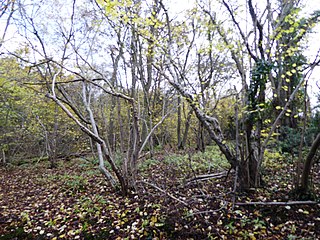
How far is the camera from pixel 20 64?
332 inches

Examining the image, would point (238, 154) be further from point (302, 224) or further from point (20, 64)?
point (20, 64)

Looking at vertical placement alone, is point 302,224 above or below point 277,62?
below

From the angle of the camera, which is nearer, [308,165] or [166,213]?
[308,165]

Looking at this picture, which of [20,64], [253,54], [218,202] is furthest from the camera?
[20,64]

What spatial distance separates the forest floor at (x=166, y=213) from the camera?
2.69 metres

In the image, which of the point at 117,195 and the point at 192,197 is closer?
the point at 192,197

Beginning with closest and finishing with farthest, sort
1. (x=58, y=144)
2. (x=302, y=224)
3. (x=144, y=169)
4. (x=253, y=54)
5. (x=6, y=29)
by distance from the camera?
(x=302, y=224), (x=253, y=54), (x=144, y=169), (x=6, y=29), (x=58, y=144)

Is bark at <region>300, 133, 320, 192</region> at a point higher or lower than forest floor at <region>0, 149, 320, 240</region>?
higher

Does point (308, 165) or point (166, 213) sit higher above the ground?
point (308, 165)

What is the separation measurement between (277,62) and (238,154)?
163 centimetres

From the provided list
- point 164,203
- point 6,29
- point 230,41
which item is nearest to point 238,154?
point 164,203

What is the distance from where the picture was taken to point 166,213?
310cm

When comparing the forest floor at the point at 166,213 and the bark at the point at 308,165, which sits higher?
the bark at the point at 308,165

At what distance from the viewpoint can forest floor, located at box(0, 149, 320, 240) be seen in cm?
269
